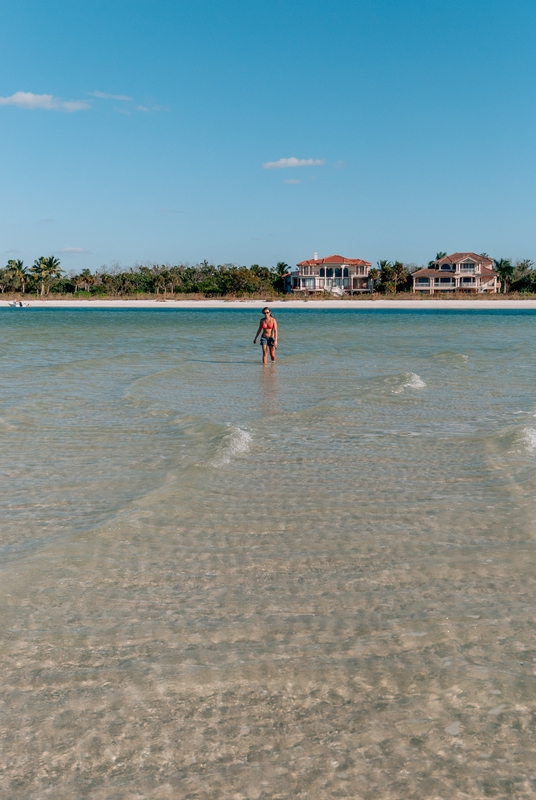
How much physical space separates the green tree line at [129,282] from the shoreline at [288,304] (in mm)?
4282

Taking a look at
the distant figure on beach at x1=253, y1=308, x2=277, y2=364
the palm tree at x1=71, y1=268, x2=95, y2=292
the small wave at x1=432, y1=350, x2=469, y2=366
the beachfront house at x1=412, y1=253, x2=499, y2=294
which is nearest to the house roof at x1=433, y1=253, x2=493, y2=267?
the beachfront house at x1=412, y1=253, x2=499, y2=294

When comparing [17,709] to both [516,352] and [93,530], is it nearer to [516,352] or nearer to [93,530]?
[93,530]

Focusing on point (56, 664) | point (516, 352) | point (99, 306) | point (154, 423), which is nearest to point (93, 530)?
point (56, 664)

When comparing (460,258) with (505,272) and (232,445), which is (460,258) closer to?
(505,272)

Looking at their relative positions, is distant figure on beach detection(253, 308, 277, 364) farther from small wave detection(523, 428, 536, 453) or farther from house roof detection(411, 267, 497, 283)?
house roof detection(411, 267, 497, 283)

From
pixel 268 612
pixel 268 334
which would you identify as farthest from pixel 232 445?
pixel 268 334

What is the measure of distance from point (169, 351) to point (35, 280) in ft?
315

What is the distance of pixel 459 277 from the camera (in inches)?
4628

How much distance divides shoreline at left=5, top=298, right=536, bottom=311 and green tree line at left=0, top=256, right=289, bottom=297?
428 cm

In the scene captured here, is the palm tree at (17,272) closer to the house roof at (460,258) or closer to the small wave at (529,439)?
the house roof at (460,258)

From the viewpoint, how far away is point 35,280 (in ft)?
382

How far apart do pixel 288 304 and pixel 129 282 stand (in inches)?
1177

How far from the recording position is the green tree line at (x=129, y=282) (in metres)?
111

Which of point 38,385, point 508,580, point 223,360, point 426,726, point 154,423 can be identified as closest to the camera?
point 426,726
